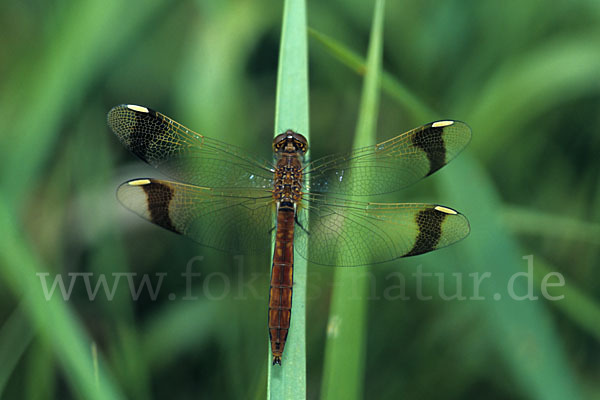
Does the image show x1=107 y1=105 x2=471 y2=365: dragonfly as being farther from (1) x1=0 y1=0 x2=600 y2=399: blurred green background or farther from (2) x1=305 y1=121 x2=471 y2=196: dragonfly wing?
(1) x1=0 y1=0 x2=600 y2=399: blurred green background

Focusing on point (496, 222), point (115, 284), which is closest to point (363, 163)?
point (496, 222)

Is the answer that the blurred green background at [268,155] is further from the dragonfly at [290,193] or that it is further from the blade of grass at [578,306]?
the dragonfly at [290,193]

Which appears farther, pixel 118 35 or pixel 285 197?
pixel 118 35

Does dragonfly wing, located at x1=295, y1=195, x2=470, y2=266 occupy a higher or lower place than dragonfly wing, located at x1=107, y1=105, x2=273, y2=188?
lower

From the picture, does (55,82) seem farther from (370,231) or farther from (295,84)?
(370,231)

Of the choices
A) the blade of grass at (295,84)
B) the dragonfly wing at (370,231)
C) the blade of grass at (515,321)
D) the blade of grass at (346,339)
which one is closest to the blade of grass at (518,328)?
the blade of grass at (515,321)

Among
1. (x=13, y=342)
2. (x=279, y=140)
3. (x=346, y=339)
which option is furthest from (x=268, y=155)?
(x=13, y=342)

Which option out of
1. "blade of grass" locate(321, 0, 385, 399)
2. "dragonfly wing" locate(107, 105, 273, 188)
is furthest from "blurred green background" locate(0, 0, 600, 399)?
"dragonfly wing" locate(107, 105, 273, 188)

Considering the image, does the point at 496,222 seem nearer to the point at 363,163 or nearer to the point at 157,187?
the point at 363,163
